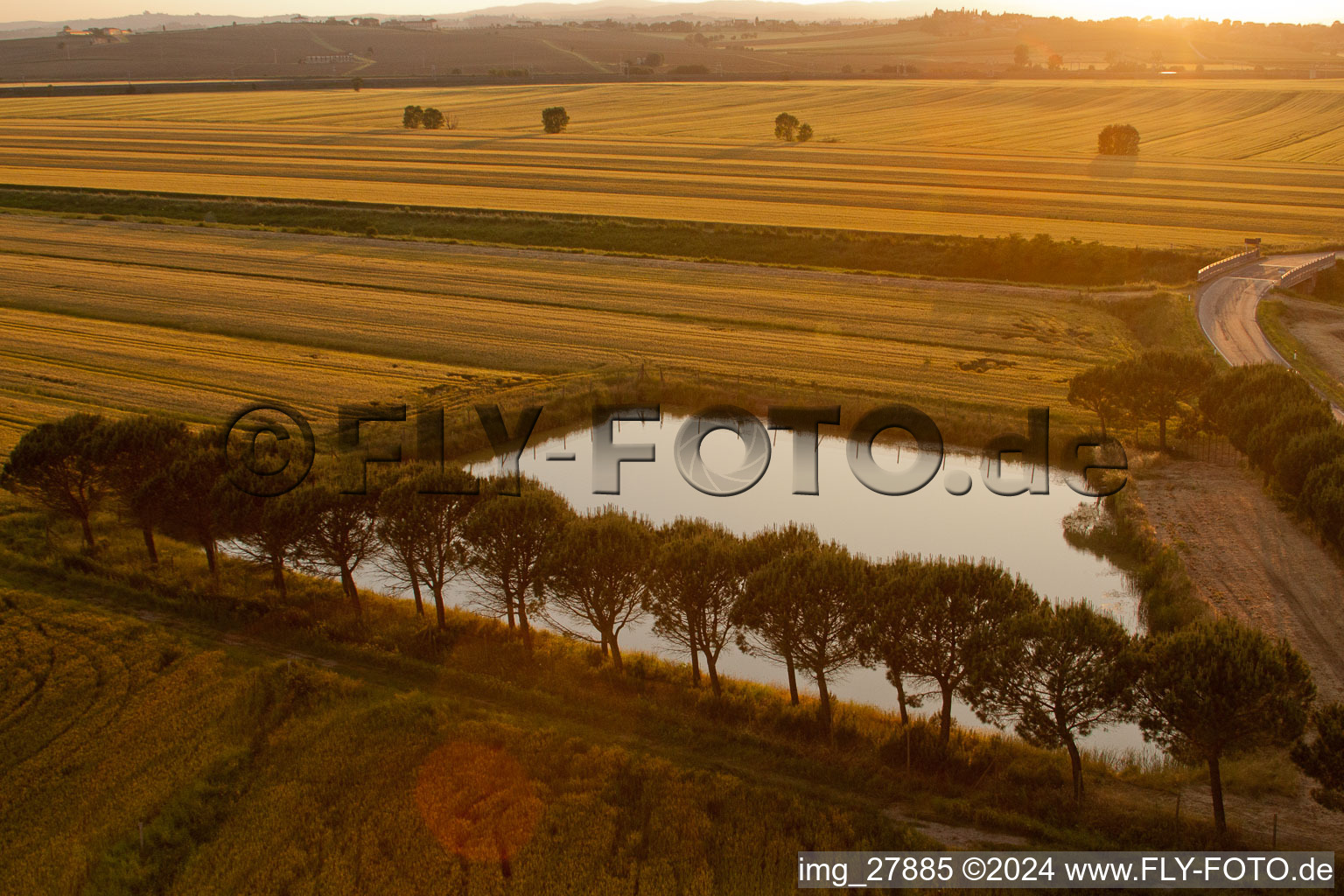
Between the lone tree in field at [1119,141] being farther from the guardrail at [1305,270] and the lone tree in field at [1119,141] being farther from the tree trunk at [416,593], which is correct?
the tree trunk at [416,593]

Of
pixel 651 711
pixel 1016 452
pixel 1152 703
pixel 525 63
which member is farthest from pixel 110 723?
pixel 525 63

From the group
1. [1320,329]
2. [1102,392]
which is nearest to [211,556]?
[1102,392]

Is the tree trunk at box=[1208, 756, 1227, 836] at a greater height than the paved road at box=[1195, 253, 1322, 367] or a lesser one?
lesser

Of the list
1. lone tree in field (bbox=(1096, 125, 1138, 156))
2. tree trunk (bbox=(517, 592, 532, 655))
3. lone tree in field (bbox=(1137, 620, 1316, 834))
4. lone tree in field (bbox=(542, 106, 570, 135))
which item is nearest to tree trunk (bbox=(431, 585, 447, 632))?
Result: tree trunk (bbox=(517, 592, 532, 655))

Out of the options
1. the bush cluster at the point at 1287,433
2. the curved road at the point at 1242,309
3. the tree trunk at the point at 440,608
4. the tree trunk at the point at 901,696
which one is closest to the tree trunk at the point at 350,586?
the tree trunk at the point at 440,608

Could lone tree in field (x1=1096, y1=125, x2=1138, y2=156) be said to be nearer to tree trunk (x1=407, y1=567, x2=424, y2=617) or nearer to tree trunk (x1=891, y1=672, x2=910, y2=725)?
tree trunk (x1=891, y1=672, x2=910, y2=725)

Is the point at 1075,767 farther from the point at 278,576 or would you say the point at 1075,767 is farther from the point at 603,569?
the point at 278,576

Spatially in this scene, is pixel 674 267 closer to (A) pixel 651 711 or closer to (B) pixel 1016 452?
(B) pixel 1016 452
